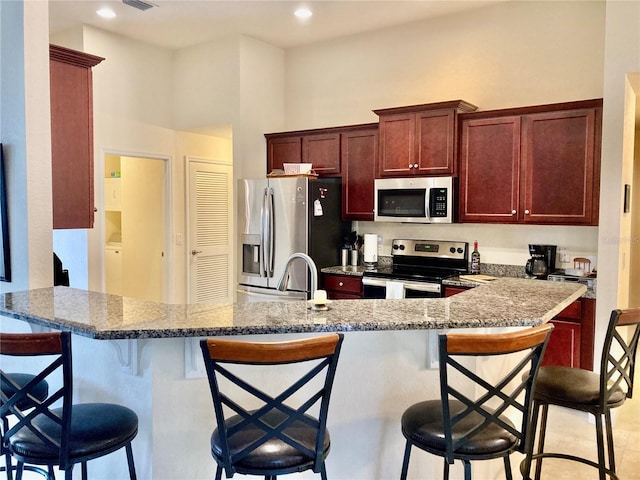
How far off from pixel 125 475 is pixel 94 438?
52cm

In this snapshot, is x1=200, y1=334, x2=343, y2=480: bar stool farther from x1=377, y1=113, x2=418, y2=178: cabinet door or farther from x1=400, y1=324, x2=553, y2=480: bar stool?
x1=377, y1=113, x2=418, y2=178: cabinet door

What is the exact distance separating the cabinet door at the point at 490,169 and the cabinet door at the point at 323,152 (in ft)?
4.28

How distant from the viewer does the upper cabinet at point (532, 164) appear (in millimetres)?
3818

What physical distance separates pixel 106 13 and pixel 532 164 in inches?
155

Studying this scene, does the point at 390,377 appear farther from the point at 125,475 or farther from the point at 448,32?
the point at 448,32

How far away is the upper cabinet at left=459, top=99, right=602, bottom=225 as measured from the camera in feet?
12.5

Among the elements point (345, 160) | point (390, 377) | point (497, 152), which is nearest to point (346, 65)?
point (345, 160)

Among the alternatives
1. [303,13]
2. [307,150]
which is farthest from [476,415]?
[303,13]

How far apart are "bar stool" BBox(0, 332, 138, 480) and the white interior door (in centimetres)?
413

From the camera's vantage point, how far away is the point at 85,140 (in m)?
3.35

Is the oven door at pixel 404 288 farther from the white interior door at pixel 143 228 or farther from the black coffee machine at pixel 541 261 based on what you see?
the white interior door at pixel 143 228

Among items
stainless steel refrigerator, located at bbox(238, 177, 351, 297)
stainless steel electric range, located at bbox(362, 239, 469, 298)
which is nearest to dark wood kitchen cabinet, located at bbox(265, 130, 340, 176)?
stainless steel refrigerator, located at bbox(238, 177, 351, 297)

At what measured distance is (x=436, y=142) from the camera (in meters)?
4.45

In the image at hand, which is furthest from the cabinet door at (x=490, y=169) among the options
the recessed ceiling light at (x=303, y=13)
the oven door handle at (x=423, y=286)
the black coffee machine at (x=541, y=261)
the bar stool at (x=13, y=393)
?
the bar stool at (x=13, y=393)
